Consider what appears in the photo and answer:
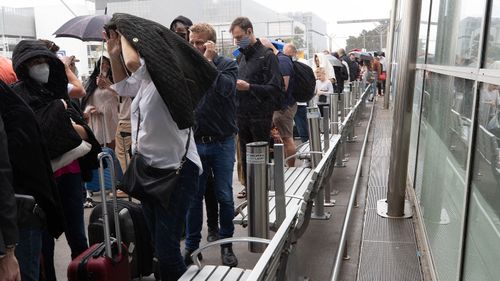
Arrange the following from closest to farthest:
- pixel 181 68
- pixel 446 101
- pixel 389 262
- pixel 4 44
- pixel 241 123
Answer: pixel 181 68 < pixel 446 101 < pixel 389 262 < pixel 241 123 < pixel 4 44

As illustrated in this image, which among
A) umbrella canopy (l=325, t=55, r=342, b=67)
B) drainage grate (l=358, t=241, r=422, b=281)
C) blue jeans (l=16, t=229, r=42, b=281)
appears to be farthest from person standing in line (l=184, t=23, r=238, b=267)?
umbrella canopy (l=325, t=55, r=342, b=67)

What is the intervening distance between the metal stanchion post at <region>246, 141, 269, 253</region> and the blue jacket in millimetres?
795

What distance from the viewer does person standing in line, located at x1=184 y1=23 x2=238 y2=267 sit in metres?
3.64

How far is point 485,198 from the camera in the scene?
84.7 inches

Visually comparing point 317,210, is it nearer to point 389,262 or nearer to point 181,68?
point 389,262

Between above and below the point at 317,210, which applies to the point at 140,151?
above

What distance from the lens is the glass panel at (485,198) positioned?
1.99 metres

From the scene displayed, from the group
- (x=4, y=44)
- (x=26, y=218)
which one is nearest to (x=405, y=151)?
(x=26, y=218)

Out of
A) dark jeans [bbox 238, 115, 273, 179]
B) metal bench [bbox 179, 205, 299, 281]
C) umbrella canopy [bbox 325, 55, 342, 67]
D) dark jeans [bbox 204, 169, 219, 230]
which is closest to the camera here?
metal bench [bbox 179, 205, 299, 281]

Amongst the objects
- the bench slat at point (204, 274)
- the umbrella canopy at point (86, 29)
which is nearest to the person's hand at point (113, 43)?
the bench slat at point (204, 274)

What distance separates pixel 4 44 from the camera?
32.6ft

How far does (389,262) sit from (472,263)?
5.51ft

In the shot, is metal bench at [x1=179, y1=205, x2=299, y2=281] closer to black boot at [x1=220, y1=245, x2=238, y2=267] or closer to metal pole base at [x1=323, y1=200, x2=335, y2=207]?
black boot at [x1=220, y1=245, x2=238, y2=267]

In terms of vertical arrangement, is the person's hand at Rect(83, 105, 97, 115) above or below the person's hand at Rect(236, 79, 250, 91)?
below
